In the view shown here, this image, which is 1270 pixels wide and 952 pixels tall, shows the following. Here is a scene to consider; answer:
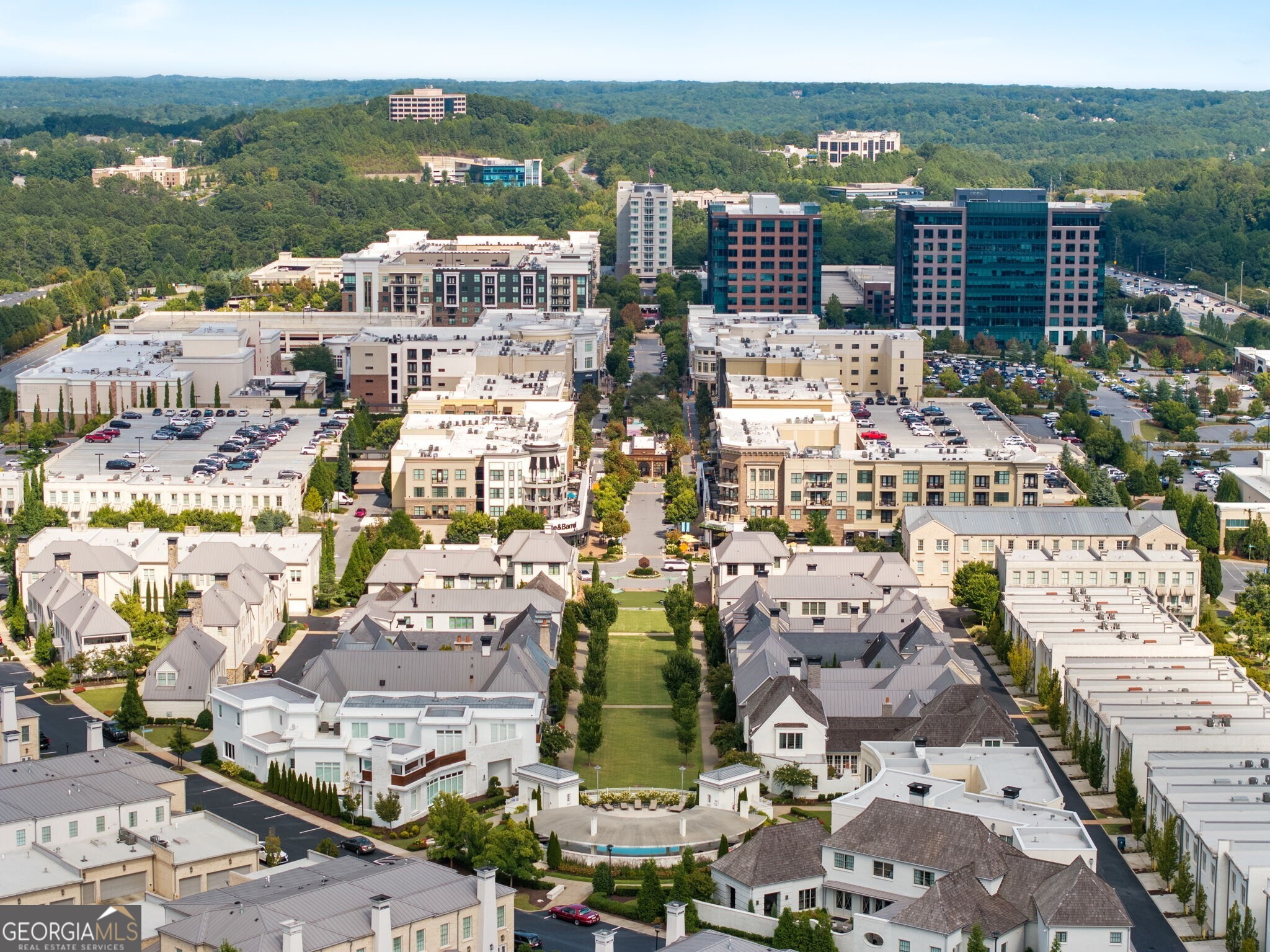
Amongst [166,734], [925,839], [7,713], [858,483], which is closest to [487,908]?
[925,839]

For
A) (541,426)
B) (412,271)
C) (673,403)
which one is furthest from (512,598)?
(412,271)

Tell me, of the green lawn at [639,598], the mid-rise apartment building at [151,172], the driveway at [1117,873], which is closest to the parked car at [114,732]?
the green lawn at [639,598]

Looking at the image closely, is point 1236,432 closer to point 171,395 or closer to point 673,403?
point 673,403

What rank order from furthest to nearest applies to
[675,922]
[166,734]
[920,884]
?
1. [166,734]
2. [920,884]
3. [675,922]

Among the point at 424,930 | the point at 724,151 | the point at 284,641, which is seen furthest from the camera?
the point at 724,151

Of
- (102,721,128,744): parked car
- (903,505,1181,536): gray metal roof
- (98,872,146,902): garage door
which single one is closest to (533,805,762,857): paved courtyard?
(98,872,146,902): garage door

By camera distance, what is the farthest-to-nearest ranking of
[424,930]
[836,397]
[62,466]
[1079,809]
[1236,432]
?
[1236,432] → [836,397] → [62,466] → [1079,809] → [424,930]

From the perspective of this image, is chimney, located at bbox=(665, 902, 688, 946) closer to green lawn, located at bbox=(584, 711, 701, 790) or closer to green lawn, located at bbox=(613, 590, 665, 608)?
green lawn, located at bbox=(584, 711, 701, 790)

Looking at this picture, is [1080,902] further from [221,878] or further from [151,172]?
[151,172]

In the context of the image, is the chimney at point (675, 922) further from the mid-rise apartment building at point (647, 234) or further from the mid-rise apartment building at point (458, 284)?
the mid-rise apartment building at point (647, 234)
